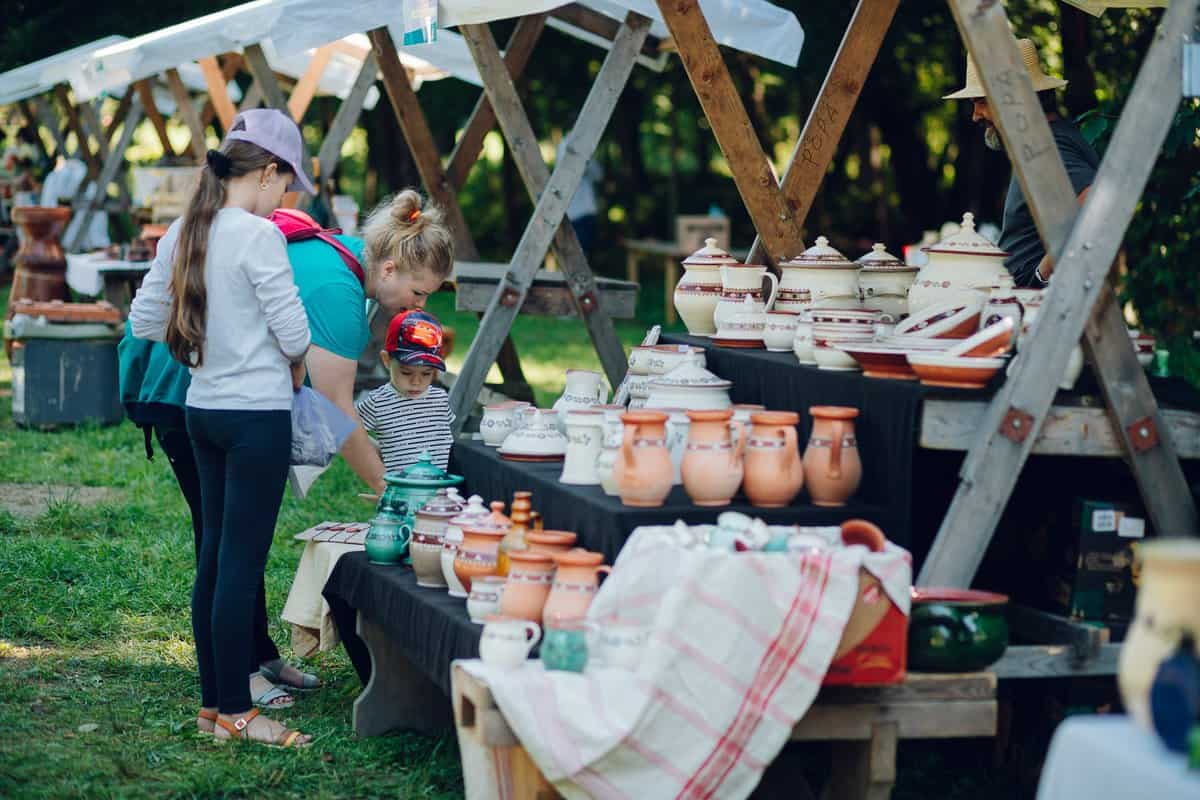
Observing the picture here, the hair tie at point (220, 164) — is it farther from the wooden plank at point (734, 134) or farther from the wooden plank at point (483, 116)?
the wooden plank at point (483, 116)

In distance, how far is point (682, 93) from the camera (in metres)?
23.0

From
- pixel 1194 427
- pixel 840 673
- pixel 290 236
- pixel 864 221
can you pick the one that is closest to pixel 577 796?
pixel 840 673

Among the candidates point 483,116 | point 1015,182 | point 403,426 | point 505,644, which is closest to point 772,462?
point 505,644

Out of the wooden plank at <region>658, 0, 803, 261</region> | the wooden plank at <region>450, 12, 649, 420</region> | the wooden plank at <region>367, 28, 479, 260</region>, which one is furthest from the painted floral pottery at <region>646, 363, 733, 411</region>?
the wooden plank at <region>367, 28, 479, 260</region>

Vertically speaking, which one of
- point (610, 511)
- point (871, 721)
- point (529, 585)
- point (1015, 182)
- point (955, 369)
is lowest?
point (871, 721)

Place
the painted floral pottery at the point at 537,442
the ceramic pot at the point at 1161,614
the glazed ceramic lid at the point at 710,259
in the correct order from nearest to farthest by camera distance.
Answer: the ceramic pot at the point at 1161,614 → the painted floral pottery at the point at 537,442 → the glazed ceramic lid at the point at 710,259

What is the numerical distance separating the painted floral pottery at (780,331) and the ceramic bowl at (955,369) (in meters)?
0.85

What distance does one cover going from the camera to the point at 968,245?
4105 millimetres

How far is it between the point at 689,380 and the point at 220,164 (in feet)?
4.35

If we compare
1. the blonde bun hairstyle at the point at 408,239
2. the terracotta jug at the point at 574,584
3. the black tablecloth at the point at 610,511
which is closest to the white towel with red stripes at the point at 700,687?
the terracotta jug at the point at 574,584

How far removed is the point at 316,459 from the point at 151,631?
157cm

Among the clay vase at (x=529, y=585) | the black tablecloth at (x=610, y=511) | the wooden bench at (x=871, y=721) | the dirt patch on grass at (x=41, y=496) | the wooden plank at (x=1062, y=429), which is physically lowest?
the dirt patch on grass at (x=41, y=496)

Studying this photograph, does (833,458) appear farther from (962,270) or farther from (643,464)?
(962,270)

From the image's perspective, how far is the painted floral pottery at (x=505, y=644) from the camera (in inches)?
127
